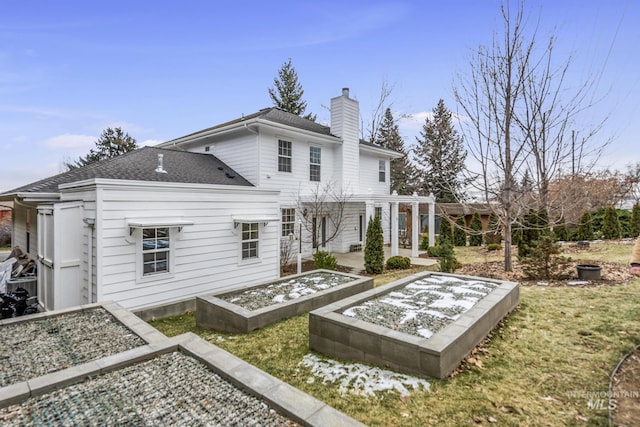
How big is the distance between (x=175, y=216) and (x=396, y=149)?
97.6 feet

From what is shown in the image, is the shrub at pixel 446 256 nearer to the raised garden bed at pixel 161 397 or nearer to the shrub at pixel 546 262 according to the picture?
the shrub at pixel 546 262

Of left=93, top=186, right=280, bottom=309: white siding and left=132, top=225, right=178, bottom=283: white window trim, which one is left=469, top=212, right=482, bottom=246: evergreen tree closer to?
left=93, top=186, right=280, bottom=309: white siding

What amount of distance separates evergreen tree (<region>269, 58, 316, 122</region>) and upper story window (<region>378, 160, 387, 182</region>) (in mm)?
18237

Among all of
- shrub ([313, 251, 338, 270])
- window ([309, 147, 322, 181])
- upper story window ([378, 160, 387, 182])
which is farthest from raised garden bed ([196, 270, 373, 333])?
upper story window ([378, 160, 387, 182])

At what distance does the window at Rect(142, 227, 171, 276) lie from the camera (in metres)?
6.89

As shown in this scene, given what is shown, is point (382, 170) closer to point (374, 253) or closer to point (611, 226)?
point (374, 253)

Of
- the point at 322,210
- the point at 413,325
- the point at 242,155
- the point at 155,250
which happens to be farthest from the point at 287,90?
the point at 413,325

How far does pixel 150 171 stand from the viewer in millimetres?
8961

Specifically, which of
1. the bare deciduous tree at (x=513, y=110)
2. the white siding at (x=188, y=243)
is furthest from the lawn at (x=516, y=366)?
the bare deciduous tree at (x=513, y=110)

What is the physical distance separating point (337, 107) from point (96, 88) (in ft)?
38.1

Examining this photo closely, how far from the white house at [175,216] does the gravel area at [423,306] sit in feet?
13.9

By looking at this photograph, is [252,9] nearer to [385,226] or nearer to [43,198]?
[43,198]

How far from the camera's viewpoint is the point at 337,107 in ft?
47.9

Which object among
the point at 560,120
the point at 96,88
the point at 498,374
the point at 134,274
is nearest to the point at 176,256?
the point at 134,274
